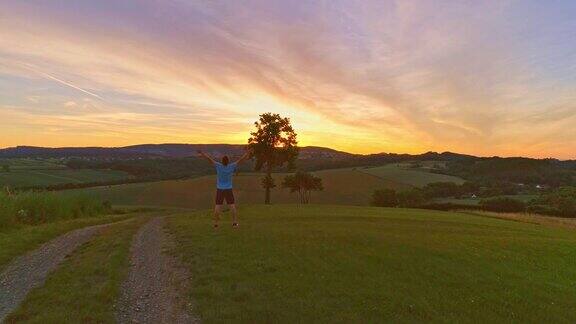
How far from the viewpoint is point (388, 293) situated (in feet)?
43.3

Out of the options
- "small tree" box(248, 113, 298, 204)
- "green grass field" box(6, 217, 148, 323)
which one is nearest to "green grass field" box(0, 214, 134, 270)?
"green grass field" box(6, 217, 148, 323)

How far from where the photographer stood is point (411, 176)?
134 meters

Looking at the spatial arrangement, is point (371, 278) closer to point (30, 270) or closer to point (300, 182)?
point (30, 270)

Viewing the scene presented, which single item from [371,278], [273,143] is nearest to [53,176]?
[273,143]

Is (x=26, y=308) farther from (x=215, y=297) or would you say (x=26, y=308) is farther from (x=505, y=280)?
(x=505, y=280)

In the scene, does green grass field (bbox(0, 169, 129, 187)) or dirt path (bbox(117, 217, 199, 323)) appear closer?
dirt path (bbox(117, 217, 199, 323))

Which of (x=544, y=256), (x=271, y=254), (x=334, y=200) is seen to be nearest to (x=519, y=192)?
(x=334, y=200)

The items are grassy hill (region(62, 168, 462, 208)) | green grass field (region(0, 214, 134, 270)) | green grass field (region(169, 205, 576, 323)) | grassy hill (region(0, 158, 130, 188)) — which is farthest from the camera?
grassy hill (region(0, 158, 130, 188))

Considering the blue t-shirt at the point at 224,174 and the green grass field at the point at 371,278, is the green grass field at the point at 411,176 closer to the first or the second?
the green grass field at the point at 371,278

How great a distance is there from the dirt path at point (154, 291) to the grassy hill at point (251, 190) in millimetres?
81663

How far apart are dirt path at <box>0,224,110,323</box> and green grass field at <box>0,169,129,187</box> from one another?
99768mm

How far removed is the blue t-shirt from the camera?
23.0m

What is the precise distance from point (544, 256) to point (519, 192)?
109 meters

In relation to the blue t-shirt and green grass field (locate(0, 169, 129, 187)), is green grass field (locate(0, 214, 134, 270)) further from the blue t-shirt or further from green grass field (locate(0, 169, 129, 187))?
green grass field (locate(0, 169, 129, 187))
